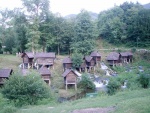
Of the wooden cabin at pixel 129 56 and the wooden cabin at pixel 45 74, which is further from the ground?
the wooden cabin at pixel 129 56

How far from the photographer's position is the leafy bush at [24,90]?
21.6 meters

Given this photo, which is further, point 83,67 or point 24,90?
point 83,67

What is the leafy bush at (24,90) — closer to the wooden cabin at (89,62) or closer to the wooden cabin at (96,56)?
the wooden cabin at (89,62)

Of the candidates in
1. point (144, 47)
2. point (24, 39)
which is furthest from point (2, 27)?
point (144, 47)

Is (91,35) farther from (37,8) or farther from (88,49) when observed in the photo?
(37,8)

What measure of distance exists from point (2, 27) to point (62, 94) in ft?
99.8

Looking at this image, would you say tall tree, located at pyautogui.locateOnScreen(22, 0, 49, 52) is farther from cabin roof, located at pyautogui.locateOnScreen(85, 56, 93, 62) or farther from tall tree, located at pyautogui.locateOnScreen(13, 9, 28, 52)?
cabin roof, located at pyautogui.locateOnScreen(85, 56, 93, 62)

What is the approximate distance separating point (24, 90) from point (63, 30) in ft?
95.2

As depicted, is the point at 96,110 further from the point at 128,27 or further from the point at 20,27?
the point at 128,27

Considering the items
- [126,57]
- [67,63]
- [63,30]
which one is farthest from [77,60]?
[126,57]

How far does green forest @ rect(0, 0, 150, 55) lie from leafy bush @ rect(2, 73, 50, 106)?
21.8 m

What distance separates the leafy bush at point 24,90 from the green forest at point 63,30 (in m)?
21.8

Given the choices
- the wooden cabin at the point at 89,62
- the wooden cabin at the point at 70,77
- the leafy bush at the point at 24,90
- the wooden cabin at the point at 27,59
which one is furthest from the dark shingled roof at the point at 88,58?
the leafy bush at the point at 24,90

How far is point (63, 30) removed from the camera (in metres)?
49.2
